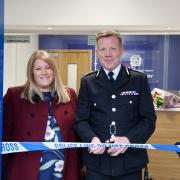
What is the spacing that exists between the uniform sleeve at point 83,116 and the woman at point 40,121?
0.63 feet

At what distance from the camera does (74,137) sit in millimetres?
2486

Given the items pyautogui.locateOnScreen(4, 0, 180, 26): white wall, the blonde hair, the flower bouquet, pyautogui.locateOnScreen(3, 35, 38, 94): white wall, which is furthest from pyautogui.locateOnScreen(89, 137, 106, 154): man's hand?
pyautogui.locateOnScreen(3, 35, 38, 94): white wall

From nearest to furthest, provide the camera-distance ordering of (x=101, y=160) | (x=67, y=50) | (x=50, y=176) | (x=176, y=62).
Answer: (x=101, y=160) < (x=50, y=176) < (x=176, y=62) < (x=67, y=50)

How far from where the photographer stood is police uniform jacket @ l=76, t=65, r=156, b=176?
2186 mm

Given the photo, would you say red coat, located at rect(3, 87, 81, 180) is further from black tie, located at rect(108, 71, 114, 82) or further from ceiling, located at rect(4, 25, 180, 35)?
ceiling, located at rect(4, 25, 180, 35)

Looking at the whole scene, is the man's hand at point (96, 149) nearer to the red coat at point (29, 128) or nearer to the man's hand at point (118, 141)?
the man's hand at point (118, 141)

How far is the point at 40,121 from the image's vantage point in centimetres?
239

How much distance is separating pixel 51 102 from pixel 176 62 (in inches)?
158

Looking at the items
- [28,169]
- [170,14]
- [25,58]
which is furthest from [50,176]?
[25,58]

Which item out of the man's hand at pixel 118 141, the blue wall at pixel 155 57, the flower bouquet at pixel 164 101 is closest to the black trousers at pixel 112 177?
the man's hand at pixel 118 141

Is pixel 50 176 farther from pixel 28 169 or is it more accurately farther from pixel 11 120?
pixel 11 120

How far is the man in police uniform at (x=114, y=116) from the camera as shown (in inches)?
85.6

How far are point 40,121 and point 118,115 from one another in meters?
0.58

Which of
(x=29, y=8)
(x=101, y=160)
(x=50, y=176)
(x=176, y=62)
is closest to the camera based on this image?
(x=101, y=160)
